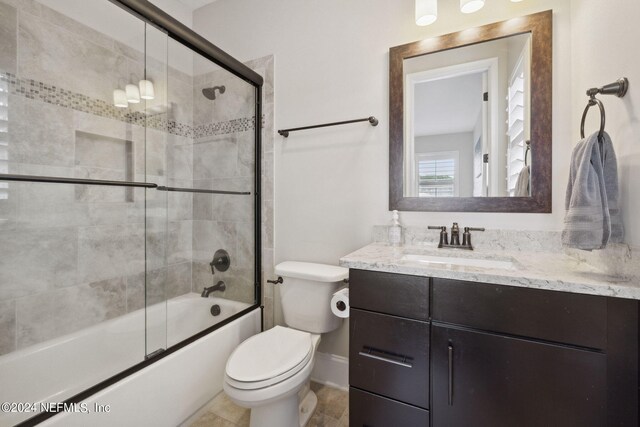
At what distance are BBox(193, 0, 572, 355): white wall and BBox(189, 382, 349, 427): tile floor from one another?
0.88 ft

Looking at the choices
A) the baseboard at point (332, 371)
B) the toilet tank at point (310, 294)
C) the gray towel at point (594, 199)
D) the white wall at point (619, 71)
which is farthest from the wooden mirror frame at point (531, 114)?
the baseboard at point (332, 371)

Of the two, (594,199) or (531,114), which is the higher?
(531,114)

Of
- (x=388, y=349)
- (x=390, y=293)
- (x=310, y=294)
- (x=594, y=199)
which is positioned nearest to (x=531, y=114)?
(x=594, y=199)

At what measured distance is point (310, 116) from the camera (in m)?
1.83

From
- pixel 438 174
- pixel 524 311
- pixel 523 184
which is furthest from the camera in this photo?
pixel 438 174

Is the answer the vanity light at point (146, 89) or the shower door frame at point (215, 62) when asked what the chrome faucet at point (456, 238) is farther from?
the vanity light at point (146, 89)

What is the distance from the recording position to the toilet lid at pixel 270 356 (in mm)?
1175

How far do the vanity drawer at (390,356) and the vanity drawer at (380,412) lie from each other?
0.03m

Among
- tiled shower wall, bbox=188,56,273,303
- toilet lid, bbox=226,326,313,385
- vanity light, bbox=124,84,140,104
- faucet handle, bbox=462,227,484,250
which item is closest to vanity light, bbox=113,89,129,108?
vanity light, bbox=124,84,140,104

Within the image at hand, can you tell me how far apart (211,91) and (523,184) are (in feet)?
6.32

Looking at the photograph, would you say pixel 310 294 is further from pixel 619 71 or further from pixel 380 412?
pixel 619 71

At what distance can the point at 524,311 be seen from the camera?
907mm

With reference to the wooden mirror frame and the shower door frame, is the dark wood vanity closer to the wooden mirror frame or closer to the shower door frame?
the wooden mirror frame

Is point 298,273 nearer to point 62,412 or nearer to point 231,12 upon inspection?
point 62,412
